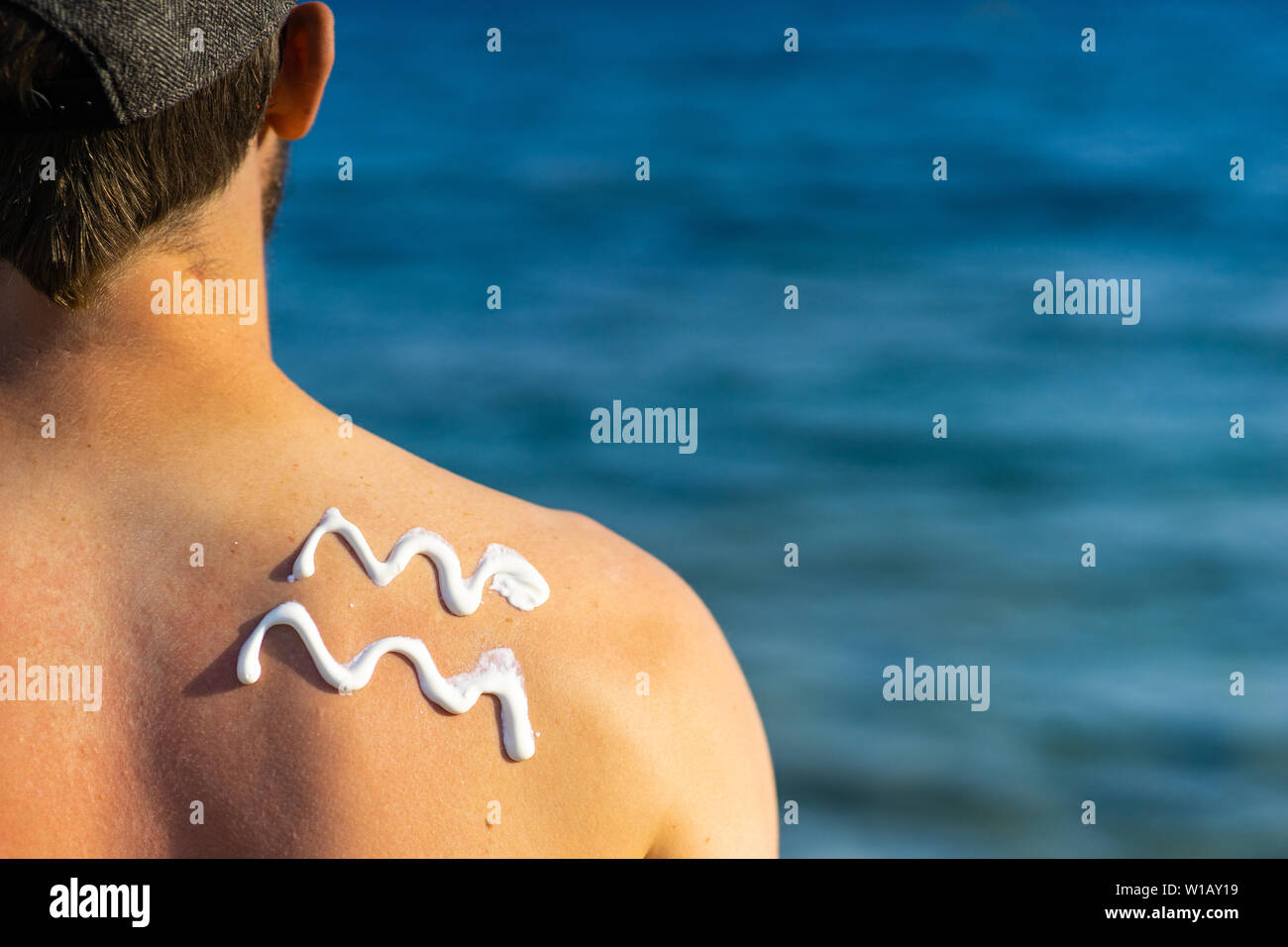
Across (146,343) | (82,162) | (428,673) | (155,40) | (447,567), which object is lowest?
(428,673)

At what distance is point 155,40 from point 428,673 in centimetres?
73

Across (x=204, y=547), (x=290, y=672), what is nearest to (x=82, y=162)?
(x=204, y=547)

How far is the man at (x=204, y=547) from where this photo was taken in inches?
49.8

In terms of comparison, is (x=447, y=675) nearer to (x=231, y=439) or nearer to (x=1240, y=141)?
(x=231, y=439)

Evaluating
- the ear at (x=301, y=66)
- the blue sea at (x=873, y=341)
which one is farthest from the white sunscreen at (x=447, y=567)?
the blue sea at (x=873, y=341)

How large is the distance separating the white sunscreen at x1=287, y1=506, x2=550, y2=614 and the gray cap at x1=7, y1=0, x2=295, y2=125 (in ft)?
1.57

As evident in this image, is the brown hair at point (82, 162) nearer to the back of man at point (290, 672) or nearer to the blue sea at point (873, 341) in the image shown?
the back of man at point (290, 672)

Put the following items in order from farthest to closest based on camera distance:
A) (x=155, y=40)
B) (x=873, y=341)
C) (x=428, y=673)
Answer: (x=873, y=341) → (x=428, y=673) → (x=155, y=40)

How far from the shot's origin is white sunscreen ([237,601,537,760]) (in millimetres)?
1305

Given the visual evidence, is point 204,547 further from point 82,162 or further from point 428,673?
point 82,162

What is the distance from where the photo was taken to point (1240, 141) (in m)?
13.7

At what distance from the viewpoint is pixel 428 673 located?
1.36 metres
